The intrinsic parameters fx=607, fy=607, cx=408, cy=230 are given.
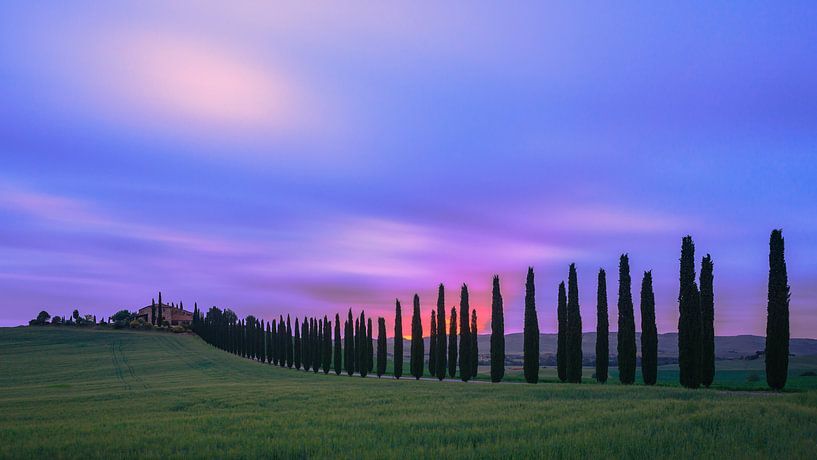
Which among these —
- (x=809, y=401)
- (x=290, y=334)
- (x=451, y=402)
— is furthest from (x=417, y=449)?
(x=290, y=334)

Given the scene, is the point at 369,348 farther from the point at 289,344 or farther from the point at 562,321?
the point at 562,321

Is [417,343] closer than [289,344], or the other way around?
[417,343]

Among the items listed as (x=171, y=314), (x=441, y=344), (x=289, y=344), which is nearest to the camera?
(x=441, y=344)

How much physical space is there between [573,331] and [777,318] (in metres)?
14.6

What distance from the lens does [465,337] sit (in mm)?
58656

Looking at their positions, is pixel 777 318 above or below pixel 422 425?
above

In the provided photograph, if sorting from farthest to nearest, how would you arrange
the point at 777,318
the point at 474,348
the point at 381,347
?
1. the point at 381,347
2. the point at 474,348
3. the point at 777,318

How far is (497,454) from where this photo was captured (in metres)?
14.5

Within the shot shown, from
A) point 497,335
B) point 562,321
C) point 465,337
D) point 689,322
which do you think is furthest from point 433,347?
point 689,322

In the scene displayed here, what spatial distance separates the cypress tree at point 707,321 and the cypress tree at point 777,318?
127 inches

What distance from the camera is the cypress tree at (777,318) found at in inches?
1380

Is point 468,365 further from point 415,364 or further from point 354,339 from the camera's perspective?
point 354,339

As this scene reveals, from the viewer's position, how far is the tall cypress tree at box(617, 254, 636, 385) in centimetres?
4162

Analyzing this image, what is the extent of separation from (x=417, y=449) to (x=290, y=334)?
7835cm
